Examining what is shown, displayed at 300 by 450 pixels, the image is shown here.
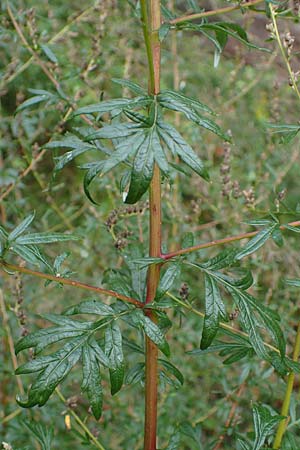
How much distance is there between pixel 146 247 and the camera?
5.03 feet

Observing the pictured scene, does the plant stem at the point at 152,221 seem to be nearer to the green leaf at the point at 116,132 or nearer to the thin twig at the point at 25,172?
the green leaf at the point at 116,132

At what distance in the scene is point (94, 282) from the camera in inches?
80.0

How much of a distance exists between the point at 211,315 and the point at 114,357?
0.49 ft

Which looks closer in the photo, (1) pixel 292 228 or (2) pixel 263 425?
(1) pixel 292 228

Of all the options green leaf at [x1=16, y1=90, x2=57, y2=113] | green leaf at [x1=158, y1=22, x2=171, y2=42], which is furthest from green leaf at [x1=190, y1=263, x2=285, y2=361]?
green leaf at [x1=16, y1=90, x2=57, y2=113]

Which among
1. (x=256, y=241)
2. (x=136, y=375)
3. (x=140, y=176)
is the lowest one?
(x=136, y=375)

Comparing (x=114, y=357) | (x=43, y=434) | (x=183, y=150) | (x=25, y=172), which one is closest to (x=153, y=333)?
(x=114, y=357)

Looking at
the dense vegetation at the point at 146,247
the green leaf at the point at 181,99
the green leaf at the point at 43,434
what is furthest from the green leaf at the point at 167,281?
the green leaf at the point at 43,434

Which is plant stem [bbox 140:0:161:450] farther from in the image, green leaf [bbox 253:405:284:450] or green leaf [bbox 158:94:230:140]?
green leaf [bbox 253:405:284:450]

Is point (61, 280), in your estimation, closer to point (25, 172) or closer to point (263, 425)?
point (263, 425)

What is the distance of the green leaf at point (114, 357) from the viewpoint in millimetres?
938

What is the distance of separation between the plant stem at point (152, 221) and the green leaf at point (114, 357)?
3.4 inches

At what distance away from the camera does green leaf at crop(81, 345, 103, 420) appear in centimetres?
92

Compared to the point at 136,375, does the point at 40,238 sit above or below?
above
